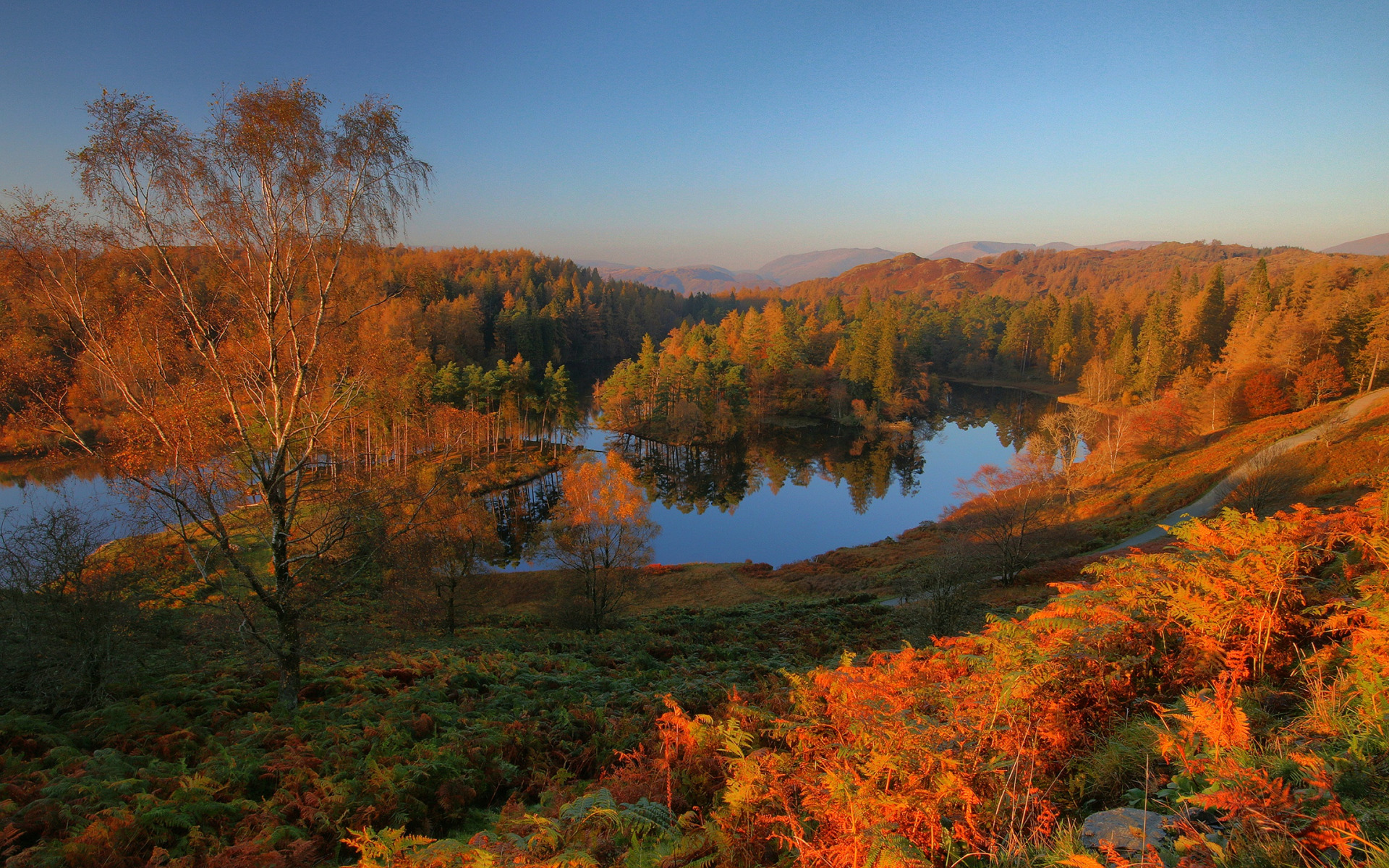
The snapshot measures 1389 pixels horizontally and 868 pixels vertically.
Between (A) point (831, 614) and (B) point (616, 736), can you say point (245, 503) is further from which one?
(A) point (831, 614)

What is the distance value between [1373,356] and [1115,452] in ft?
67.7

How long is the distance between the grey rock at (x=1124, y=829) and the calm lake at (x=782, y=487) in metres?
26.2

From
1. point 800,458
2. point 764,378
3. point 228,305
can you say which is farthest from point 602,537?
point 764,378

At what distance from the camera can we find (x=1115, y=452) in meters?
35.8

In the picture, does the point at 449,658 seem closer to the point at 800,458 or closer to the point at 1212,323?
the point at 800,458

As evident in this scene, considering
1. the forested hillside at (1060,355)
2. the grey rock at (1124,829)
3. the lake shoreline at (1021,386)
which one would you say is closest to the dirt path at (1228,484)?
the forested hillside at (1060,355)

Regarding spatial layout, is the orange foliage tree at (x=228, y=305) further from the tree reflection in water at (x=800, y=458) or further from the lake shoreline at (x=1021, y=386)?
the lake shoreline at (x=1021, y=386)

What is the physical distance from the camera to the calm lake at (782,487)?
3331 cm

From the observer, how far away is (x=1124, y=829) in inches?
108

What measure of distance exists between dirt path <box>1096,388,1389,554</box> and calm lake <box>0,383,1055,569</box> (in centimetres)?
1430

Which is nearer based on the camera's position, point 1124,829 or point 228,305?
point 1124,829

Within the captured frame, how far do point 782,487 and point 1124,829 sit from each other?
40.9 metres

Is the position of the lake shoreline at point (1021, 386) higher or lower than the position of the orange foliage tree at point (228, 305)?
lower

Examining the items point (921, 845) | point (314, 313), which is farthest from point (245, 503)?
point (921, 845)
